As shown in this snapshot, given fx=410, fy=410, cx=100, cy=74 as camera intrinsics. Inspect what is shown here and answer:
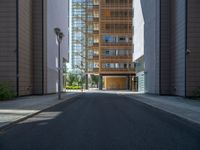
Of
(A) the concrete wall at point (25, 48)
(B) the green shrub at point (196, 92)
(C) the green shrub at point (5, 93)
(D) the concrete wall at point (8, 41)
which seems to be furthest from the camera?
(A) the concrete wall at point (25, 48)

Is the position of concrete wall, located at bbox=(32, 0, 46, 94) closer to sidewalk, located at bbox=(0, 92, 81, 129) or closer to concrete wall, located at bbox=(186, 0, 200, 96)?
concrete wall, located at bbox=(186, 0, 200, 96)

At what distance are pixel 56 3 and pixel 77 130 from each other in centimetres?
5377

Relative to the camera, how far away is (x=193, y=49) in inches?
1580

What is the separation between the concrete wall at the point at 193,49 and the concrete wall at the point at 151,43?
1078 centimetres

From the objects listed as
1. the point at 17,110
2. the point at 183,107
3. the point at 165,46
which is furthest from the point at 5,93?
the point at 165,46

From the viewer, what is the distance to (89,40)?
385 ft

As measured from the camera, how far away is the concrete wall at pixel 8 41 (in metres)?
39.7

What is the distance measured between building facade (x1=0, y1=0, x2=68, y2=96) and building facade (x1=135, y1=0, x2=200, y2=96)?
13.9 m

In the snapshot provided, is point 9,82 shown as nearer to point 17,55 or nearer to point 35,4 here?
point 17,55

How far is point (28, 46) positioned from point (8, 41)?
704cm

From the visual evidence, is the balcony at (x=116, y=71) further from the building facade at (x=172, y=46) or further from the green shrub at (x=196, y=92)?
the green shrub at (x=196, y=92)

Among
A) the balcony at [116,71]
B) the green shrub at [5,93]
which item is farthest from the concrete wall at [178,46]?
the balcony at [116,71]

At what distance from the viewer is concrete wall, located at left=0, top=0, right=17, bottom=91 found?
3969cm

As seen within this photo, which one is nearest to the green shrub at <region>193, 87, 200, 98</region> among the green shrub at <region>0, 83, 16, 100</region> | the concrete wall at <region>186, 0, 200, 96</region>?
the concrete wall at <region>186, 0, 200, 96</region>
